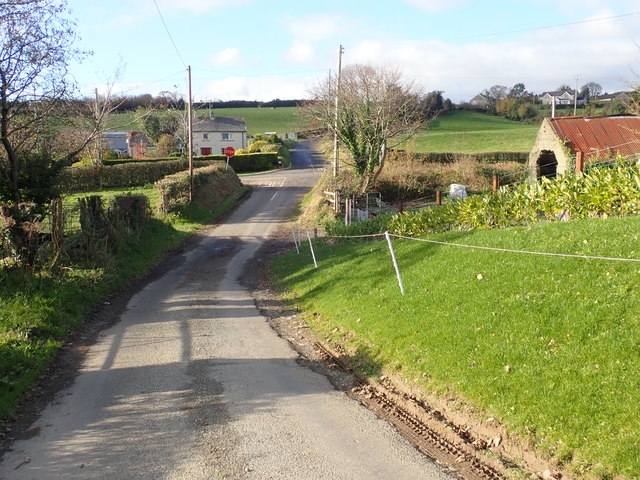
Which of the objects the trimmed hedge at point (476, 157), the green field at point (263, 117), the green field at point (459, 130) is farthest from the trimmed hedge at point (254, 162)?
the green field at point (263, 117)

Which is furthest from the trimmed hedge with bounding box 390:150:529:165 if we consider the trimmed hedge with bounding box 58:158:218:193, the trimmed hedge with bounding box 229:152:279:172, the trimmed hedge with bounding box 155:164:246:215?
the trimmed hedge with bounding box 229:152:279:172

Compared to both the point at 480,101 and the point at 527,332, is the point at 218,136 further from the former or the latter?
the point at 527,332

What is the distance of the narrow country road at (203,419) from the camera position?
5.94 metres

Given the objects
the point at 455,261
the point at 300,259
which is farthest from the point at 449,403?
the point at 300,259

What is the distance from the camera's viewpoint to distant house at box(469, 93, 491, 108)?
384ft

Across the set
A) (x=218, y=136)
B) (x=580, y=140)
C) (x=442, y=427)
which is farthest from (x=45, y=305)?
(x=218, y=136)

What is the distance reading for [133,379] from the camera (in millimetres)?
8820

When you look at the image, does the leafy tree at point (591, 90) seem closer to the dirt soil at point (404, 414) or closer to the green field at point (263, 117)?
the green field at point (263, 117)

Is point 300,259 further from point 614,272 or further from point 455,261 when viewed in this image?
point 614,272

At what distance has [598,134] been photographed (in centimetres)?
3169

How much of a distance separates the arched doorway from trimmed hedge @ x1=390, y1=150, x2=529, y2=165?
11.8 meters

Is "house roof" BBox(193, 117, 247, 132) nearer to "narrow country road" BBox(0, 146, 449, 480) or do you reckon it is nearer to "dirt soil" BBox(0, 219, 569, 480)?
"dirt soil" BBox(0, 219, 569, 480)

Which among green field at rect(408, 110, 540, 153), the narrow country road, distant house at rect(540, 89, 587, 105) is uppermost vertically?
distant house at rect(540, 89, 587, 105)

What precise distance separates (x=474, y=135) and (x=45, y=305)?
7541 cm
